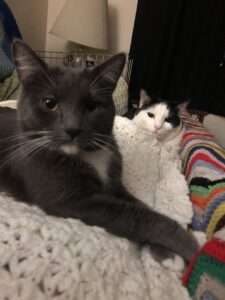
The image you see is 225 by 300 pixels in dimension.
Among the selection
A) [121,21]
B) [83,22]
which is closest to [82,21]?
[83,22]

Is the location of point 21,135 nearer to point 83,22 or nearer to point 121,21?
point 83,22

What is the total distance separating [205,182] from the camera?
37.8 inches

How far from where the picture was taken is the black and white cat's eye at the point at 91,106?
79cm

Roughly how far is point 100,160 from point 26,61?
0.37 m

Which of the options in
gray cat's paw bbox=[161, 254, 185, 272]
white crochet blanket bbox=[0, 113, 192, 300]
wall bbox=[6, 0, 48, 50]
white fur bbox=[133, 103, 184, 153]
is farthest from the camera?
wall bbox=[6, 0, 48, 50]

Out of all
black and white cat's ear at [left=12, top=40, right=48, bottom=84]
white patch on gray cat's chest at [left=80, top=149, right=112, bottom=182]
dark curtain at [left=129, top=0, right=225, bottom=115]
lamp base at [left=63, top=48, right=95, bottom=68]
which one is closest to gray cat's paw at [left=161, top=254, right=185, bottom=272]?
white patch on gray cat's chest at [left=80, top=149, right=112, bottom=182]

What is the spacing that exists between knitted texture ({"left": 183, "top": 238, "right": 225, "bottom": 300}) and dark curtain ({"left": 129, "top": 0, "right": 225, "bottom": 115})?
188 cm

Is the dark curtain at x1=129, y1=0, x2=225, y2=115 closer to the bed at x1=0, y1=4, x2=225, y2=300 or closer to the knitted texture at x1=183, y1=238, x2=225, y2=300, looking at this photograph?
the bed at x1=0, y1=4, x2=225, y2=300

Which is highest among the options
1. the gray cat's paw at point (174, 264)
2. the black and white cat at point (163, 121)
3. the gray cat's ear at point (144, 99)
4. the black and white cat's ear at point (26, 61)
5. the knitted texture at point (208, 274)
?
the black and white cat's ear at point (26, 61)

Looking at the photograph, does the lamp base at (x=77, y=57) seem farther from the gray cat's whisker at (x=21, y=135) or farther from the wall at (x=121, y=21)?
the gray cat's whisker at (x=21, y=135)

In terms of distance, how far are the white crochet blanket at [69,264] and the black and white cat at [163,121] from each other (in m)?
1.13

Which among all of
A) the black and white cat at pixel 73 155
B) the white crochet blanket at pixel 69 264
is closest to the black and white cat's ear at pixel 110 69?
the black and white cat at pixel 73 155

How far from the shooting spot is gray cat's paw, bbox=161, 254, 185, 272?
2.14ft

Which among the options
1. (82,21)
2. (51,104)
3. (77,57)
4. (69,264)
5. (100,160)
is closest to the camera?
(69,264)
